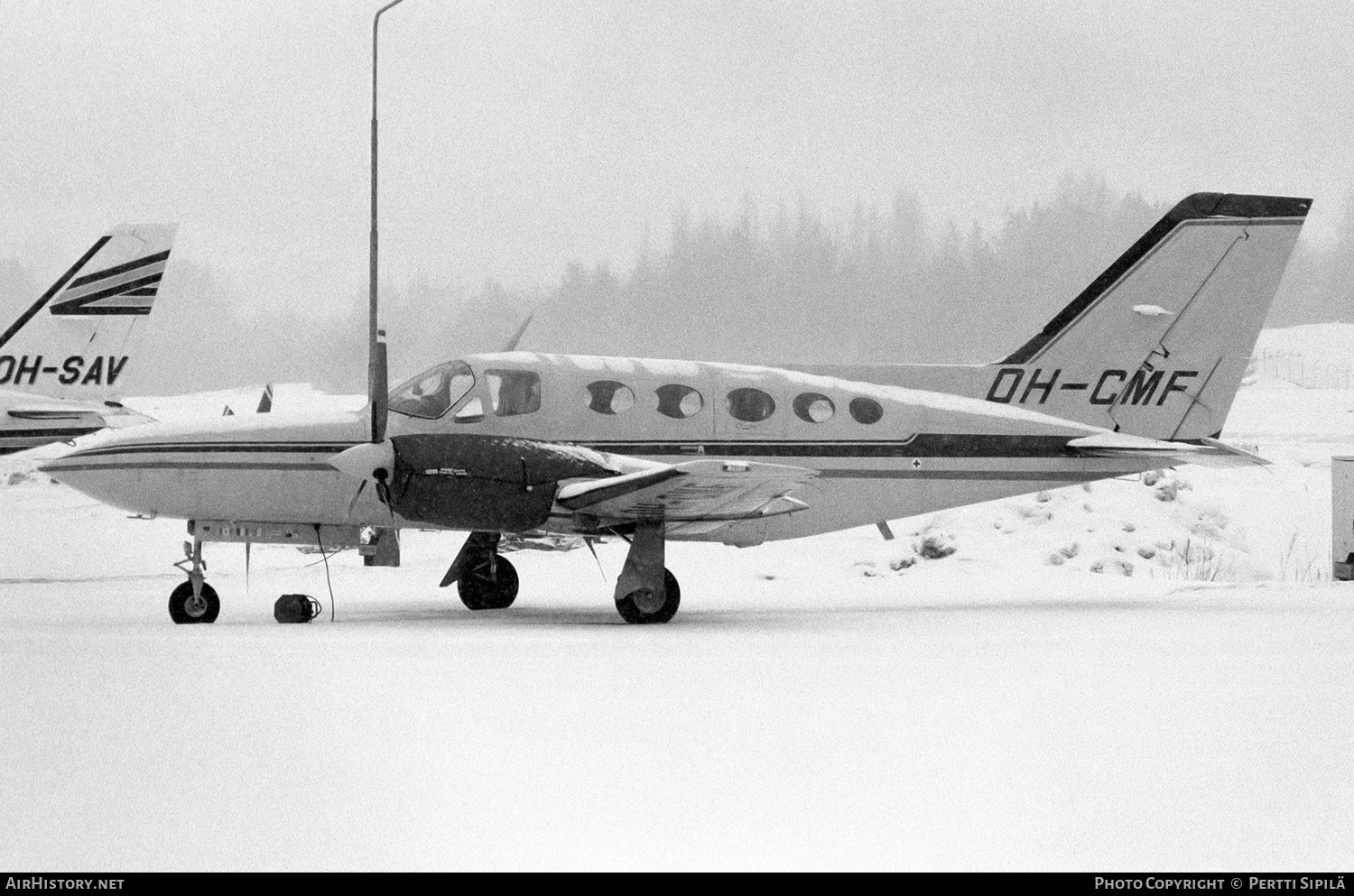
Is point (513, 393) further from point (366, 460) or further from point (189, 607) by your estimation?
point (189, 607)

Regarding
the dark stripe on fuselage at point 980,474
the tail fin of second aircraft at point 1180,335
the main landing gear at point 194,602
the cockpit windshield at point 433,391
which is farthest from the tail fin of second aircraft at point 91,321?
the tail fin of second aircraft at point 1180,335

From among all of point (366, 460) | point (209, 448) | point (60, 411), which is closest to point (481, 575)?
point (366, 460)

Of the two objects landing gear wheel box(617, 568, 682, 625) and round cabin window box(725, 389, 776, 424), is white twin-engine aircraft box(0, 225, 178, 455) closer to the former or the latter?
round cabin window box(725, 389, 776, 424)

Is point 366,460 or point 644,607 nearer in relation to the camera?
point 366,460

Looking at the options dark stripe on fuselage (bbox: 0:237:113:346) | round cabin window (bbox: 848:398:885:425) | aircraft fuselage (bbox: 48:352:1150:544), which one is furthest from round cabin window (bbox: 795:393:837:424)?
dark stripe on fuselage (bbox: 0:237:113:346)

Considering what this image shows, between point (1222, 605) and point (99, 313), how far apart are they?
19560 mm

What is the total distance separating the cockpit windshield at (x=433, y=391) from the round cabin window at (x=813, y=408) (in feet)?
12.0

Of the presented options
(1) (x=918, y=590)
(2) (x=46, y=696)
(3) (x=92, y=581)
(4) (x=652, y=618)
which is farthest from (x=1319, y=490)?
(2) (x=46, y=696)

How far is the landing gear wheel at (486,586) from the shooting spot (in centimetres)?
1678

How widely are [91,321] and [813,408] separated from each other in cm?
1553

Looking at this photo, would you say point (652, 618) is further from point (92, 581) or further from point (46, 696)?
point (92, 581)

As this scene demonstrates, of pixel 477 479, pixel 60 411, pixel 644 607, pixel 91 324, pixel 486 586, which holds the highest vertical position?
pixel 91 324

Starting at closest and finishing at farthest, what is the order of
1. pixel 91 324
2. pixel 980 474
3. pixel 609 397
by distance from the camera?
pixel 609 397, pixel 980 474, pixel 91 324

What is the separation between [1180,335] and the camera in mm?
17641
